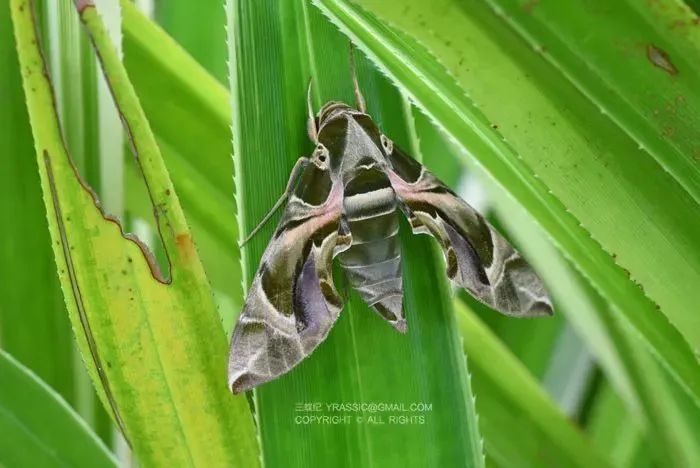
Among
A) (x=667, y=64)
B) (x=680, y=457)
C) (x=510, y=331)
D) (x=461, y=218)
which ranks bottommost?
(x=680, y=457)

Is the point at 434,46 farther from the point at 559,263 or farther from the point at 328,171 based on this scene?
the point at 559,263

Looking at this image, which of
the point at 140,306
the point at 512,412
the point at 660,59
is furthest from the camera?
the point at 512,412

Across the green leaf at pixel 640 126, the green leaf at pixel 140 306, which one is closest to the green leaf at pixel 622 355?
the green leaf at pixel 640 126

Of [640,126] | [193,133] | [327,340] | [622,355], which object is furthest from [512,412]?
[193,133]

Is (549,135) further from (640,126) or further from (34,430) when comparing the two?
(34,430)

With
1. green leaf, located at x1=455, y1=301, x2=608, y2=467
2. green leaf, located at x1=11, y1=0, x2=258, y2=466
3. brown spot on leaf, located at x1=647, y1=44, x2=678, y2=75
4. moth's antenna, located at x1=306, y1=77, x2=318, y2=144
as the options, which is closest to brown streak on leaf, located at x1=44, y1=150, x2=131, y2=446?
green leaf, located at x1=11, y1=0, x2=258, y2=466

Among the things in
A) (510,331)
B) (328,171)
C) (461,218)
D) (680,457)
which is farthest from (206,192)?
(680,457)

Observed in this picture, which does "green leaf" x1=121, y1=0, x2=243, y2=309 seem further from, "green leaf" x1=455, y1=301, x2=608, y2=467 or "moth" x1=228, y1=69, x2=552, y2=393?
"green leaf" x1=455, y1=301, x2=608, y2=467
